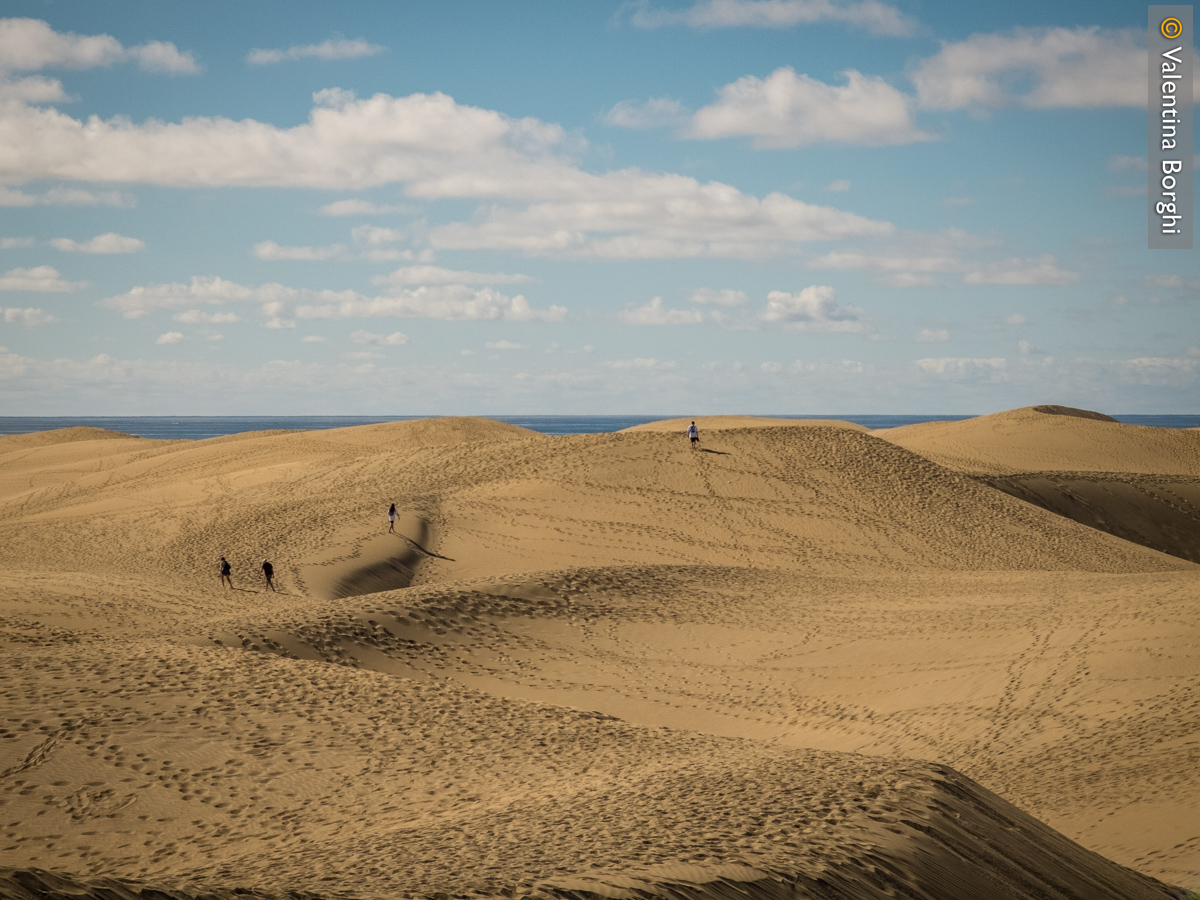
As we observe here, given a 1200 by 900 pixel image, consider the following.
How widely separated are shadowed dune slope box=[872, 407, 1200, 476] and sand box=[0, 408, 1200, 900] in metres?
15.4

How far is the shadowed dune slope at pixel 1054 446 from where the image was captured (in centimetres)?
5047

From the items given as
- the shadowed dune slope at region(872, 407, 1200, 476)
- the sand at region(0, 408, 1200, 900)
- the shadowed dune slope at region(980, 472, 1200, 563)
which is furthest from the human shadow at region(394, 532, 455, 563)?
the shadowed dune slope at region(872, 407, 1200, 476)

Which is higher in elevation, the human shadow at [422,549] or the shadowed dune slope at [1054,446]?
the shadowed dune slope at [1054,446]

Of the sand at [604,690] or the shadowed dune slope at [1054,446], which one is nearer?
the sand at [604,690]

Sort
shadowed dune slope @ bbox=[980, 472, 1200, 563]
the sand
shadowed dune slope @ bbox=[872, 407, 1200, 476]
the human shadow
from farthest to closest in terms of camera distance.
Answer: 1. shadowed dune slope @ bbox=[872, 407, 1200, 476]
2. shadowed dune slope @ bbox=[980, 472, 1200, 563]
3. the human shadow
4. the sand

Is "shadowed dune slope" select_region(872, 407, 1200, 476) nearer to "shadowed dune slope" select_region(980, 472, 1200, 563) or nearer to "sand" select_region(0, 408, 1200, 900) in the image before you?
"shadowed dune slope" select_region(980, 472, 1200, 563)

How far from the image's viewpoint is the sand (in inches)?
319

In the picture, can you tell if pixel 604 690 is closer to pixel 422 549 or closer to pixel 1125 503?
pixel 422 549

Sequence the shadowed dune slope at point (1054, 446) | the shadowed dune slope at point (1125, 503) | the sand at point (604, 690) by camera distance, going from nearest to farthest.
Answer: the sand at point (604, 690), the shadowed dune slope at point (1125, 503), the shadowed dune slope at point (1054, 446)

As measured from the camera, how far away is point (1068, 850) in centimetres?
920

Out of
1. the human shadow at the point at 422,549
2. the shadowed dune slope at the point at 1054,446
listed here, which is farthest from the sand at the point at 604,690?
the shadowed dune slope at the point at 1054,446

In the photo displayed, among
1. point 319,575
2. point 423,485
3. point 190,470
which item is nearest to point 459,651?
point 319,575

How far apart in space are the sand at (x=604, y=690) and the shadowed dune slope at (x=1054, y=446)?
605 inches

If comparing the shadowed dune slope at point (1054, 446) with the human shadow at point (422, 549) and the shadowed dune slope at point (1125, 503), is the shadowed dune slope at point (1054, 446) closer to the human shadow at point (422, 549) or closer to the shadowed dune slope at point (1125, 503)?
the shadowed dune slope at point (1125, 503)
